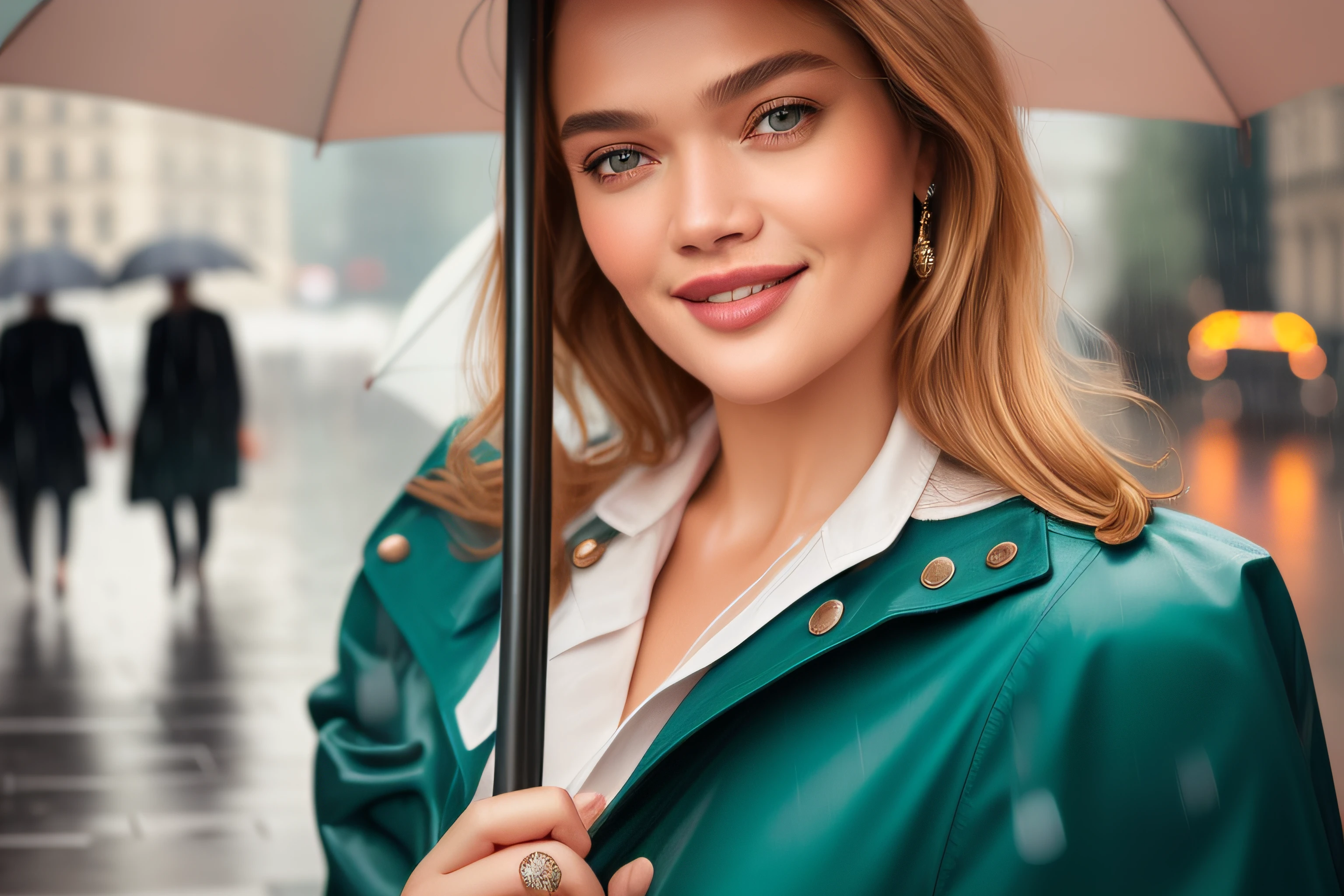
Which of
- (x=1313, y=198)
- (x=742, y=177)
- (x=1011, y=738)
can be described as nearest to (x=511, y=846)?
(x=1011, y=738)

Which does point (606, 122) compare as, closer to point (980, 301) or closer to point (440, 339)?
point (980, 301)

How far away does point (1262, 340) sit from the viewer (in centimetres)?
1592

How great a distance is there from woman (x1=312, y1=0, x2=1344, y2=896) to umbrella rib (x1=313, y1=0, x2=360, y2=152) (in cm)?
29

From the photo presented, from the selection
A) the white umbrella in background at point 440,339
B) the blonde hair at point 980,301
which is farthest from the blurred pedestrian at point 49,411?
the blonde hair at point 980,301

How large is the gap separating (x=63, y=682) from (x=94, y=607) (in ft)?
5.95

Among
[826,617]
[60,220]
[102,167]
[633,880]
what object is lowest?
[60,220]

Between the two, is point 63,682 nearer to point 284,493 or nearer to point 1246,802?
point 1246,802

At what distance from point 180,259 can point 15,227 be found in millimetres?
39729

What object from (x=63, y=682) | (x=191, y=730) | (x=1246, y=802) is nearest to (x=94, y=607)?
(x=63, y=682)

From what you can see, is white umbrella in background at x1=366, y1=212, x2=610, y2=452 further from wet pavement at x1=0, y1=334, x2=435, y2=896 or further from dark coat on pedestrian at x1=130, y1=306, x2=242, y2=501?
dark coat on pedestrian at x1=130, y1=306, x2=242, y2=501

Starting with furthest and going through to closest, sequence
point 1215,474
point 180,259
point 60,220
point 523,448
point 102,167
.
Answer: point 60,220, point 102,167, point 1215,474, point 180,259, point 523,448

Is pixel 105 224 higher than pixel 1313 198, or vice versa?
pixel 1313 198

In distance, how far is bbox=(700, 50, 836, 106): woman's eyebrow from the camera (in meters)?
1.22

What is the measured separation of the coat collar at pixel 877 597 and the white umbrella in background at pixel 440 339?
756mm
